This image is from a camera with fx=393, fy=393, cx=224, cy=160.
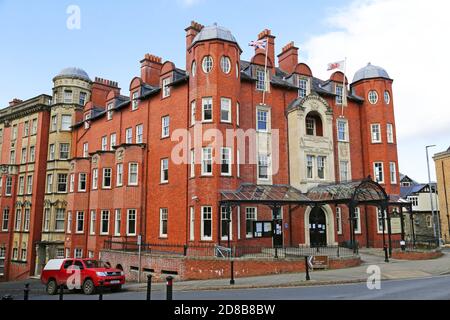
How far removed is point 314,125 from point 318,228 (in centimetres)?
828

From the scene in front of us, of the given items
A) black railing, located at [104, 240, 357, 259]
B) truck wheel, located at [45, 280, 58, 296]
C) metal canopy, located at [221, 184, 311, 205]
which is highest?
metal canopy, located at [221, 184, 311, 205]

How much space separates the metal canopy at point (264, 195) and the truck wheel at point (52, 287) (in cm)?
1012

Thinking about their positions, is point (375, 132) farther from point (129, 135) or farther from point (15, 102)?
point (15, 102)

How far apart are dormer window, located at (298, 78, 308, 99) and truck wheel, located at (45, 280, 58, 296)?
22.1 meters

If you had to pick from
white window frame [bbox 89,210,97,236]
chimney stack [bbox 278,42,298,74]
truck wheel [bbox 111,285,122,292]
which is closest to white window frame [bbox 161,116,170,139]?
white window frame [bbox 89,210,97,236]

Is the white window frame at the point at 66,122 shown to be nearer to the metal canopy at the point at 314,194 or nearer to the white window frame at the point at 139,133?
the white window frame at the point at 139,133

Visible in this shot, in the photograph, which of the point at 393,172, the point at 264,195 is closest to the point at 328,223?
the point at 264,195

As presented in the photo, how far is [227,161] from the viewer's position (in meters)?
25.8

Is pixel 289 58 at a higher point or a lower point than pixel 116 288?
higher

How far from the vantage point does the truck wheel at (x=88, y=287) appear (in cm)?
1866

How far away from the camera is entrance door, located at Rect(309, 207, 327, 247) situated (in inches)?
1149

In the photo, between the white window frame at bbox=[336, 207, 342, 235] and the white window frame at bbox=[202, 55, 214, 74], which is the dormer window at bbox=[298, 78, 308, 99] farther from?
the white window frame at bbox=[336, 207, 342, 235]
